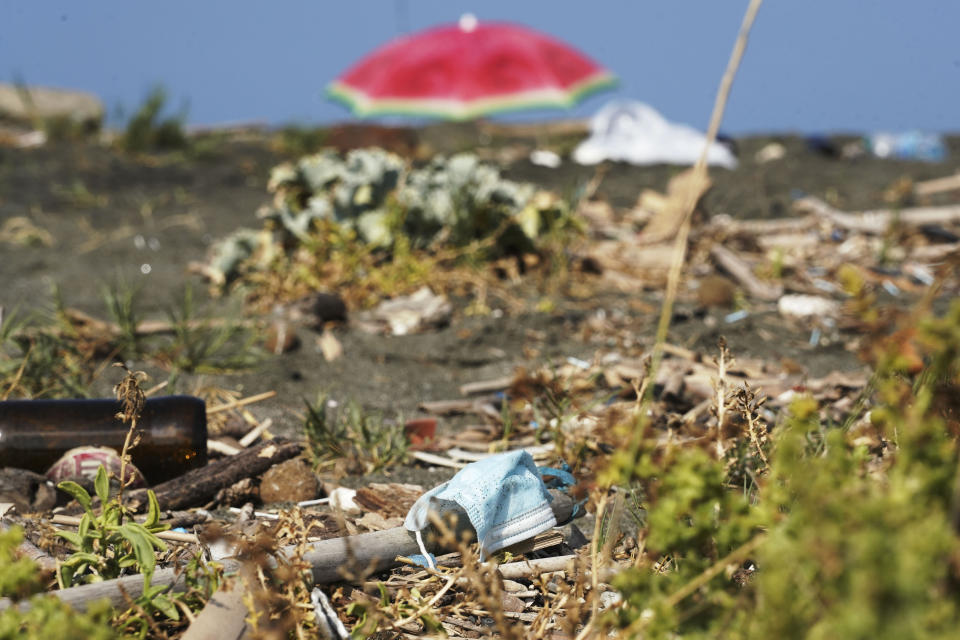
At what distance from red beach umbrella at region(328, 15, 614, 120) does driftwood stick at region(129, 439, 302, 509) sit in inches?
189

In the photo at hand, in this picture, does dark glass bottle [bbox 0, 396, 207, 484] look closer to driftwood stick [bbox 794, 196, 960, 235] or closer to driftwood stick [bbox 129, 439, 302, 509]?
driftwood stick [bbox 129, 439, 302, 509]

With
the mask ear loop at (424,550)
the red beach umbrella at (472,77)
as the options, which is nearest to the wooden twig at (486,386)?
the mask ear loop at (424,550)

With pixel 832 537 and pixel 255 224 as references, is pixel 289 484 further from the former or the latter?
pixel 255 224

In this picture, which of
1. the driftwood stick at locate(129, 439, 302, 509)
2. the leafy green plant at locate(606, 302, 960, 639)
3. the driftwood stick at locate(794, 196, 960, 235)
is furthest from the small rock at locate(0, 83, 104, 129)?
the leafy green plant at locate(606, 302, 960, 639)

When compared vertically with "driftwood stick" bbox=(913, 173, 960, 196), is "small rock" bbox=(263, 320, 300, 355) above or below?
below

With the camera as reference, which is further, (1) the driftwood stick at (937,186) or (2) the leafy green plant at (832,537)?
(1) the driftwood stick at (937,186)

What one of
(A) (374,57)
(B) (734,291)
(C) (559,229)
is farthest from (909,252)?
(A) (374,57)

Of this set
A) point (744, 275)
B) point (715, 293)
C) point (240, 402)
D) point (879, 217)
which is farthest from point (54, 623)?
point (879, 217)

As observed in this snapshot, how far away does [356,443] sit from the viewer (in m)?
2.91

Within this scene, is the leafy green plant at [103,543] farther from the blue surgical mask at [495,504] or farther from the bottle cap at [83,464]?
the bottle cap at [83,464]

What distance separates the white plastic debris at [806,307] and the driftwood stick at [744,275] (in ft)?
0.72

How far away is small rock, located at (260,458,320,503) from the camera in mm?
2582

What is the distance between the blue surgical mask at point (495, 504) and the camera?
6.64ft

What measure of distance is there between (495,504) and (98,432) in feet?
4.29
